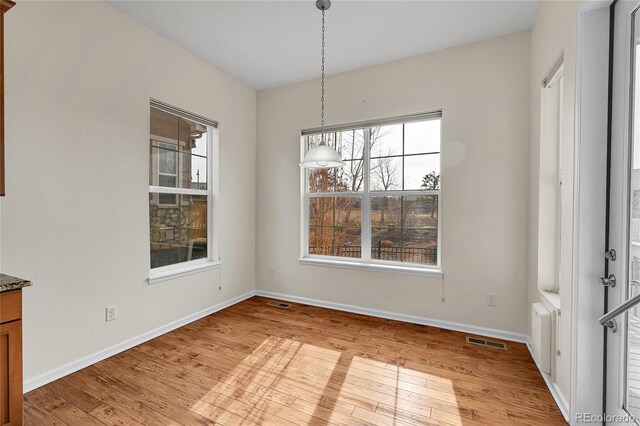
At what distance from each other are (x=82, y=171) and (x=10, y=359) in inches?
55.9

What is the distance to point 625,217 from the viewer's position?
154 centimetres

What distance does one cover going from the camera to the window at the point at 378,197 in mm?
3400

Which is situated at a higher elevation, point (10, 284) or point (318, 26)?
point (318, 26)

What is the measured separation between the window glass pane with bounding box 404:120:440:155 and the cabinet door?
3560 mm

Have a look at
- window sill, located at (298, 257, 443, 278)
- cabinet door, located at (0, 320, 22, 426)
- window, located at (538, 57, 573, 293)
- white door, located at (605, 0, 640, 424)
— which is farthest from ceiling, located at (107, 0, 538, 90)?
cabinet door, located at (0, 320, 22, 426)

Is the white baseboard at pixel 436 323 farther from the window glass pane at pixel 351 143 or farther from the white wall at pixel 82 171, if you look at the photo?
the window glass pane at pixel 351 143

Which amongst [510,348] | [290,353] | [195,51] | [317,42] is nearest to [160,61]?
[195,51]

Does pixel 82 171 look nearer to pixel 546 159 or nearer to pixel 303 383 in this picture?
pixel 303 383

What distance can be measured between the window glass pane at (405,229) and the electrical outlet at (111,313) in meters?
2.72

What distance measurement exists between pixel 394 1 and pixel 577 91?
1.59m

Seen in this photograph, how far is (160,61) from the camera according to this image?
3.00 m

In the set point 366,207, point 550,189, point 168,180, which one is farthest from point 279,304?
point 550,189

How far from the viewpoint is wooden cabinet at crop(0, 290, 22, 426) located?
1544 millimetres

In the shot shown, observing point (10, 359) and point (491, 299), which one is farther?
point (491, 299)
